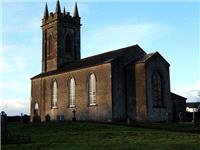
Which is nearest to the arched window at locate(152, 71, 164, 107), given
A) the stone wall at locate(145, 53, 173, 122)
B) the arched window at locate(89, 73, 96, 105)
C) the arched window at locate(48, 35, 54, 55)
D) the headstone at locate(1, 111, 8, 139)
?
the stone wall at locate(145, 53, 173, 122)

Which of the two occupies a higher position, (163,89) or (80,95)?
(163,89)

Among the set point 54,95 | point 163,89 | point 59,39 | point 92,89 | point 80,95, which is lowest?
point 80,95

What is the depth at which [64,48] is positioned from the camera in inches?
2381

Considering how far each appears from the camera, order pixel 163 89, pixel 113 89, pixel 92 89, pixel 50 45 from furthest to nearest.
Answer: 1. pixel 50 45
2. pixel 92 89
3. pixel 163 89
4. pixel 113 89

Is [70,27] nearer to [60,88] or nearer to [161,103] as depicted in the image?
[60,88]

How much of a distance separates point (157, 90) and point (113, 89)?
5.66 meters

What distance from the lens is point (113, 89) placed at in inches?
1758

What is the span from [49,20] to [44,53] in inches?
216

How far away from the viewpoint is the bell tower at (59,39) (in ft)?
196

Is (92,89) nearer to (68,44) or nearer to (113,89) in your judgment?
(113,89)

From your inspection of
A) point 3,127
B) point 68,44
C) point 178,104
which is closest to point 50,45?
point 68,44

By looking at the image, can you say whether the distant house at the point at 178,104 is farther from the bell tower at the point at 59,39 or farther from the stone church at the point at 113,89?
the bell tower at the point at 59,39

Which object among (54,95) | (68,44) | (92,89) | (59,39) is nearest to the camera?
(92,89)

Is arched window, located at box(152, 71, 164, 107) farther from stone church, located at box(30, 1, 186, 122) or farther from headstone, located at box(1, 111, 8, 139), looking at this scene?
headstone, located at box(1, 111, 8, 139)
